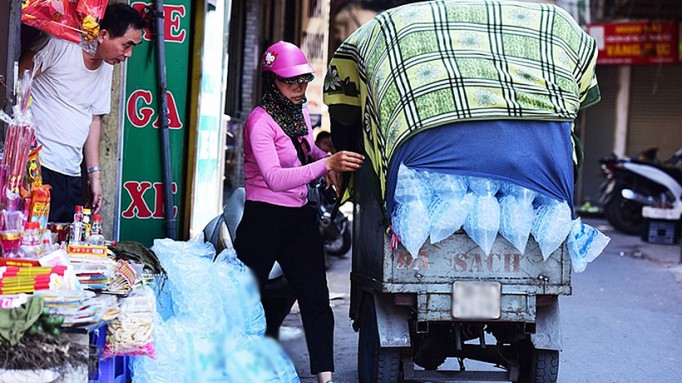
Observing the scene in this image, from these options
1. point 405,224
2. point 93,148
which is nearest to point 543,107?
point 405,224

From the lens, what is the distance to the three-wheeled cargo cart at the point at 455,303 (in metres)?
5.41

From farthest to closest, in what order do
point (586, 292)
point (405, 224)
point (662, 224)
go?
1. point (662, 224)
2. point (586, 292)
3. point (405, 224)

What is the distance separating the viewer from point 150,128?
7.18 metres

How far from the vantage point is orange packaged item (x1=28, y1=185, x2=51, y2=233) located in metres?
4.67

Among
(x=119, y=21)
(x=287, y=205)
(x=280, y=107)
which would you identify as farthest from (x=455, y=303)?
(x=119, y=21)

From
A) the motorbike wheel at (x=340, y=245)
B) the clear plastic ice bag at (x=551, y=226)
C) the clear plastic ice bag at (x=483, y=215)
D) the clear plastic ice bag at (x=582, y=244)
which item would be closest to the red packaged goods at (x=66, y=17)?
the clear plastic ice bag at (x=483, y=215)

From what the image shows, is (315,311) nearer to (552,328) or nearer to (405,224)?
(405,224)

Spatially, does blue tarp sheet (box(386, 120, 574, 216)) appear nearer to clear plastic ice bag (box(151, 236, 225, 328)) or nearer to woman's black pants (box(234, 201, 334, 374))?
woman's black pants (box(234, 201, 334, 374))

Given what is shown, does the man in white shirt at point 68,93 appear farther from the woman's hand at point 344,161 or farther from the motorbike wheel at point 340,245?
the motorbike wheel at point 340,245

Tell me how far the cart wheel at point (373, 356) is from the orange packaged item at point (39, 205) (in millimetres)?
1828

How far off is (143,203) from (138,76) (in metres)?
0.83

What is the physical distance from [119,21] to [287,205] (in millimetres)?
1255

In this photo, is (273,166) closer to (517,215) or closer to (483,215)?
(483,215)

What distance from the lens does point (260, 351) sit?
5.58 m
